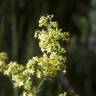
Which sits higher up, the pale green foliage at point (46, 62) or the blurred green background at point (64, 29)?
the blurred green background at point (64, 29)

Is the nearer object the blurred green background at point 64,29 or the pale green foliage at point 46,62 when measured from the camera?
the pale green foliage at point 46,62

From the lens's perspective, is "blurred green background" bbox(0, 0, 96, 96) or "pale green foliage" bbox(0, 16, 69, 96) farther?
"blurred green background" bbox(0, 0, 96, 96)

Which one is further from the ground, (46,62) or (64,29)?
(64,29)

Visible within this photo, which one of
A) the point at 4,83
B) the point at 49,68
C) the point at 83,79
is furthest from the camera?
the point at 83,79

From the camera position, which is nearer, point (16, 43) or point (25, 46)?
point (16, 43)

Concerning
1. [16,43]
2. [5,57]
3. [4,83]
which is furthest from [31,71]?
[4,83]

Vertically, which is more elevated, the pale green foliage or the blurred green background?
the blurred green background

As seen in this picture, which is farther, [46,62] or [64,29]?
[64,29]

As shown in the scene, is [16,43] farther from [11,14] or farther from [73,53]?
[73,53]
